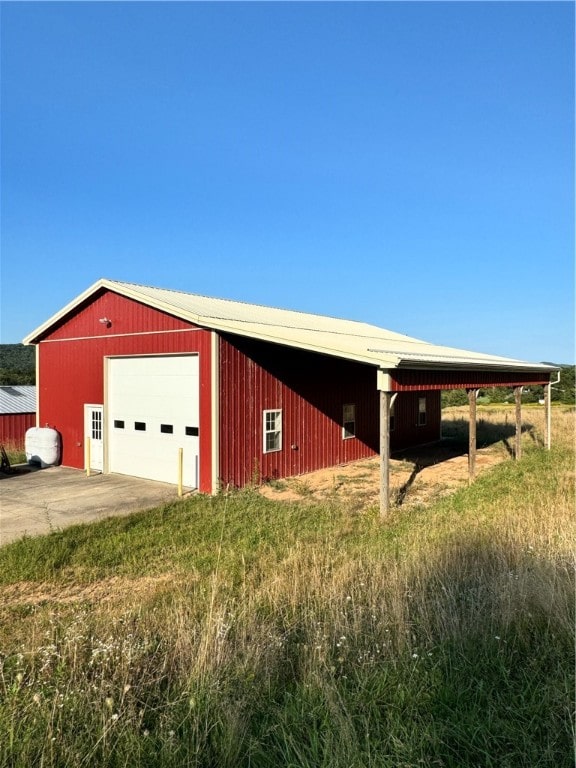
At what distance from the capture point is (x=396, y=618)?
432 cm

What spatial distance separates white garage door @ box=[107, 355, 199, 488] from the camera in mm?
12445

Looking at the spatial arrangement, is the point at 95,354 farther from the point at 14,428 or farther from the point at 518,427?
the point at 518,427

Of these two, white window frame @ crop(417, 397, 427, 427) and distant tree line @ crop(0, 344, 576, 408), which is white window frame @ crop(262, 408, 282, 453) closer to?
white window frame @ crop(417, 397, 427, 427)

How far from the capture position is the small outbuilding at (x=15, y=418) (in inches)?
873

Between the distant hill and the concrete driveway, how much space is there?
37.7 meters

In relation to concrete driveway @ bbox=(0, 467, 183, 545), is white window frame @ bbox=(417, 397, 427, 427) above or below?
above

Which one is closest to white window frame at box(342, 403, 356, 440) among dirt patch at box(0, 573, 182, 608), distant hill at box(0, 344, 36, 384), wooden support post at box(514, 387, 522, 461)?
wooden support post at box(514, 387, 522, 461)

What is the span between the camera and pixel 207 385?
11914 millimetres

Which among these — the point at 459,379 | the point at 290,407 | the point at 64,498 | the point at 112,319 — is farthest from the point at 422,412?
the point at 64,498

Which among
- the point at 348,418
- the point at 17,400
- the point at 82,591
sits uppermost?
the point at 17,400

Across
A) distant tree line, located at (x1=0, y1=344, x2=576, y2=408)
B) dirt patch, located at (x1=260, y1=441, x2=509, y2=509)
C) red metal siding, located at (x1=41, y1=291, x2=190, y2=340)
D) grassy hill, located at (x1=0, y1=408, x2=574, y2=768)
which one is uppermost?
red metal siding, located at (x1=41, y1=291, x2=190, y2=340)

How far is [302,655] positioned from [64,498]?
29.3 ft

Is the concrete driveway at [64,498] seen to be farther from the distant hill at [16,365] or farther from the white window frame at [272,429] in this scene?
the distant hill at [16,365]

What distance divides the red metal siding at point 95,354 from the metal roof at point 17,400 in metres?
7.69
